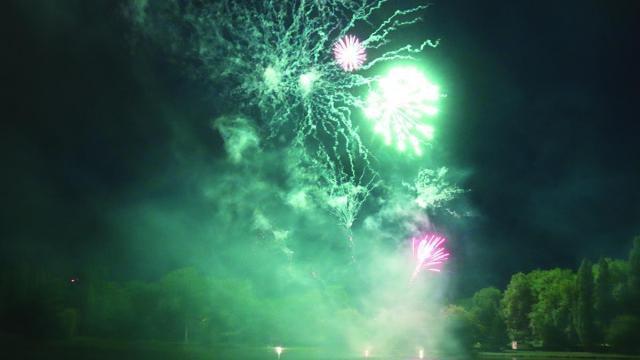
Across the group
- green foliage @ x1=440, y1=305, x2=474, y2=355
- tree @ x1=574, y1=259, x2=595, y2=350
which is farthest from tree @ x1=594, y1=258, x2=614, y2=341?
green foliage @ x1=440, y1=305, x2=474, y2=355

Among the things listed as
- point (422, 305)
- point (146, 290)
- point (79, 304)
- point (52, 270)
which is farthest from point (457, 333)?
point (52, 270)

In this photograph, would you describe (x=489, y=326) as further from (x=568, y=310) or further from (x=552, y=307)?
(x=568, y=310)

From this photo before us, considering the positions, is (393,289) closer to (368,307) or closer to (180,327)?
(368,307)

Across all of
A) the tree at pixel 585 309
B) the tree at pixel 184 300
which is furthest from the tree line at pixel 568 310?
the tree at pixel 184 300

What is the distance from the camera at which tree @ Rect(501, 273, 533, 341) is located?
137000mm

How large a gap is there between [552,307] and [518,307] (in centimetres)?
1620

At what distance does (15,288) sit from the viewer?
10606 cm

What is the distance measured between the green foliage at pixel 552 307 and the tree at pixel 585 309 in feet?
23.7

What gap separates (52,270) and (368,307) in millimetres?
51806

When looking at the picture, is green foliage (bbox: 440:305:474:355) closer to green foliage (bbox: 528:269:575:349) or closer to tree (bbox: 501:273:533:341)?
green foliage (bbox: 528:269:575:349)

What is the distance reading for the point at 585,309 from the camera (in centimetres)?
9938

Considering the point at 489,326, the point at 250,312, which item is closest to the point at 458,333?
the point at 489,326

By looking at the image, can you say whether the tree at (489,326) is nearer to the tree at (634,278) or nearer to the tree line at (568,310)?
the tree line at (568,310)

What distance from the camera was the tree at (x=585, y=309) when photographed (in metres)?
98.4
